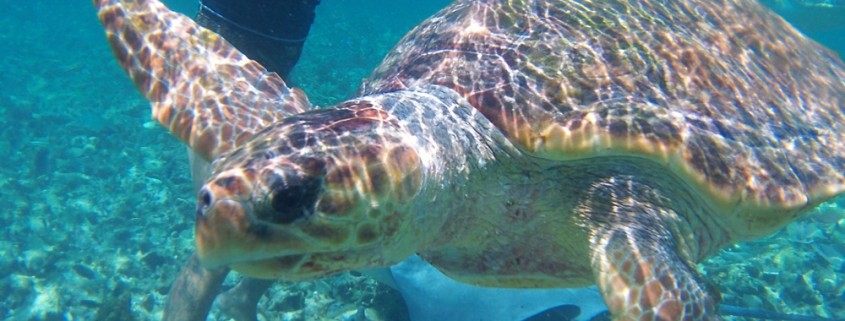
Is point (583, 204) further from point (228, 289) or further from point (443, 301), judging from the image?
point (228, 289)

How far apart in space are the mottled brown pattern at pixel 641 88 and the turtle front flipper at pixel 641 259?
0.27 m

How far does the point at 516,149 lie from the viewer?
2457 millimetres

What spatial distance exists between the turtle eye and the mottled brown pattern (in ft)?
3.94

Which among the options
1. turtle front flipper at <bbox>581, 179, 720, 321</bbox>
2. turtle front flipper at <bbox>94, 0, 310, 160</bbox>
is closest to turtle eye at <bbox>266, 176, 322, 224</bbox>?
turtle front flipper at <bbox>94, 0, 310, 160</bbox>

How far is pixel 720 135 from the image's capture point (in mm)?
2635

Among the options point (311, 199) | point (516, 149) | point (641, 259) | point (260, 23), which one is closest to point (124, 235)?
point (260, 23)

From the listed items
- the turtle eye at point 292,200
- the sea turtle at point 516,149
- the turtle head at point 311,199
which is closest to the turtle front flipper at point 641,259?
the sea turtle at point 516,149

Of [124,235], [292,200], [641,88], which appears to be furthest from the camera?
[124,235]

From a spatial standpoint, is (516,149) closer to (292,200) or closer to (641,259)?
(641,259)

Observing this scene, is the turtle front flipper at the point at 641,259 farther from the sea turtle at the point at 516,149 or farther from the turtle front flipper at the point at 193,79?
the turtle front flipper at the point at 193,79

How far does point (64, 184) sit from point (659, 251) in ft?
30.0

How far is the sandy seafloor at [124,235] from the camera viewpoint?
5.40m

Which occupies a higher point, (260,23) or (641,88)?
(260,23)

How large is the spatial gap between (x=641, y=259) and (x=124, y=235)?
6.78 meters
